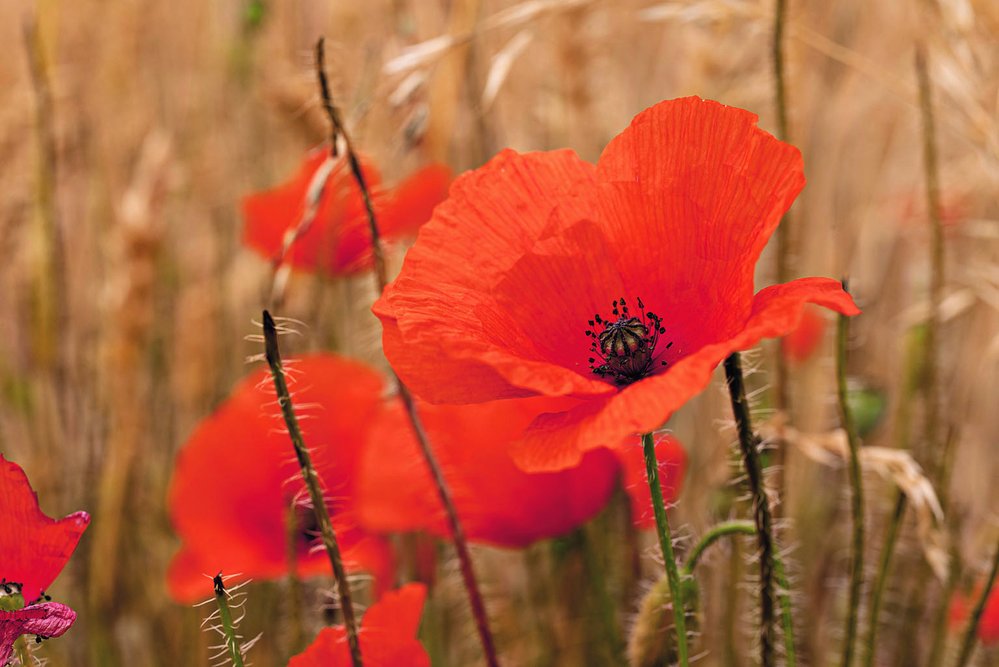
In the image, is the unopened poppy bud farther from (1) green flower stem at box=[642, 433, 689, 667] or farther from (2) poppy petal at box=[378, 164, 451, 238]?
(2) poppy petal at box=[378, 164, 451, 238]

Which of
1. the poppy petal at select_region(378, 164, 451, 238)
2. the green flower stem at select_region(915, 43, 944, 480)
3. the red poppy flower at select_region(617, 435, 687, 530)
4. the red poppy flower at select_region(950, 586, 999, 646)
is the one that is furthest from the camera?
the poppy petal at select_region(378, 164, 451, 238)

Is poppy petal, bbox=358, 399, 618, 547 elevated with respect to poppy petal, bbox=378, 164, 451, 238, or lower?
lower

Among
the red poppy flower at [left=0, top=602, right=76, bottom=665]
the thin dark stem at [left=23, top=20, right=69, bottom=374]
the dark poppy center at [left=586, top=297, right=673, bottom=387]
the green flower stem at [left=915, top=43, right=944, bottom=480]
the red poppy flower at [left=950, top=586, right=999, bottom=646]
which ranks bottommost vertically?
the red poppy flower at [left=950, top=586, right=999, bottom=646]

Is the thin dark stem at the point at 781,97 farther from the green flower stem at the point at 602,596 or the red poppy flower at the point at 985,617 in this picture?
the red poppy flower at the point at 985,617

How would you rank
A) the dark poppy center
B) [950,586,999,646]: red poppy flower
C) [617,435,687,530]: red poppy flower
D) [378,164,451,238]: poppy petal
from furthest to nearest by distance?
1. [378,164,451,238]: poppy petal
2. [950,586,999,646]: red poppy flower
3. [617,435,687,530]: red poppy flower
4. the dark poppy center

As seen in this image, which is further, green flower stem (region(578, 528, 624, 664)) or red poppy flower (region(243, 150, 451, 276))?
red poppy flower (region(243, 150, 451, 276))

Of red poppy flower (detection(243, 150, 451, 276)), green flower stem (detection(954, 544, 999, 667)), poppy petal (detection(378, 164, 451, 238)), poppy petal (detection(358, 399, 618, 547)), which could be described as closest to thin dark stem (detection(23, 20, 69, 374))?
red poppy flower (detection(243, 150, 451, 276))

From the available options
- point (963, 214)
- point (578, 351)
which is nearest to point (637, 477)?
point (578, 351)

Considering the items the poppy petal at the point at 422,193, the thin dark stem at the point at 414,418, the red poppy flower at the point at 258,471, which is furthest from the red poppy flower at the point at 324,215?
the thin dark stem at the point at 414,418

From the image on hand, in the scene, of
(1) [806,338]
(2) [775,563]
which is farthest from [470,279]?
(1) [806,338]
